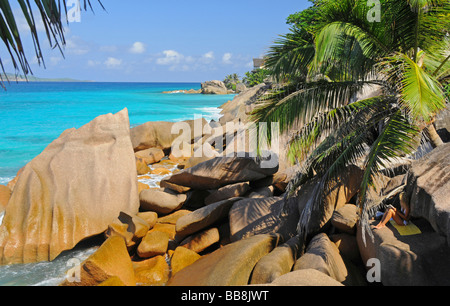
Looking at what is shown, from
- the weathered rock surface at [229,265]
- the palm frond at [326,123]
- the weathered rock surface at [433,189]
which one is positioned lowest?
A: the weathered rock surface at [229,265]

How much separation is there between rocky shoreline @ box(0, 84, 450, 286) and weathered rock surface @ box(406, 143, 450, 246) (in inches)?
0.6

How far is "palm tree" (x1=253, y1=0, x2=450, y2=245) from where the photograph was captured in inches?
169

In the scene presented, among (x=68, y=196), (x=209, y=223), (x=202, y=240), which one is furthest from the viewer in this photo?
(x=68, y=196)

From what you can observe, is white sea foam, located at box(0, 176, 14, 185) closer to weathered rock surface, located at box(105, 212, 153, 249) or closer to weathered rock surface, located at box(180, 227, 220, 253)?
weathered rock surface, located at box(105, 212, 153, 249)

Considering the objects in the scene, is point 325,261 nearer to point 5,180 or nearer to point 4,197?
point 4,197

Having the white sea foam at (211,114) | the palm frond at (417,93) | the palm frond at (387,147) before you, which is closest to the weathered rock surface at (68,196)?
the palm frond at (387,147)

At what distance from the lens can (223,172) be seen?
8070mm

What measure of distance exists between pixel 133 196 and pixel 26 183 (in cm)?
216

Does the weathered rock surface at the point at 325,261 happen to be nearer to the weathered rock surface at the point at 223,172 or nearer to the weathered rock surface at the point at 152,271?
the weathered rock surface at the point at 152,271

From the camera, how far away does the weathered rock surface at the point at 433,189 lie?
11.4 feet

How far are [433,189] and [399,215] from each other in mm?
769

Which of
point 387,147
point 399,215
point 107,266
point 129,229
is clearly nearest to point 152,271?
point 107,266

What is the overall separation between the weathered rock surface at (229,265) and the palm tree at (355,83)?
781 mm

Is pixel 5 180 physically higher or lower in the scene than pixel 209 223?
lower
